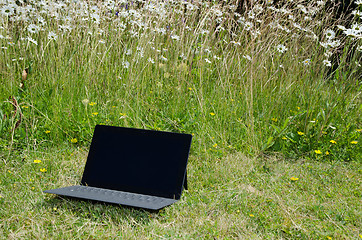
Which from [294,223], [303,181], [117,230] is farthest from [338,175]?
[117,230]

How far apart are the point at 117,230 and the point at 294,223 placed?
0.93m

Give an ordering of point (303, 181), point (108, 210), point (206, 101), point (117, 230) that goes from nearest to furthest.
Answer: point (117, 230), point (108, 210), point (303, 181), point (206, 101)

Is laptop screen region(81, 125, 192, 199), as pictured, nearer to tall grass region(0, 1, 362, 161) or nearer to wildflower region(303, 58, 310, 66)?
tall grass region(0, 1, 362, 161)

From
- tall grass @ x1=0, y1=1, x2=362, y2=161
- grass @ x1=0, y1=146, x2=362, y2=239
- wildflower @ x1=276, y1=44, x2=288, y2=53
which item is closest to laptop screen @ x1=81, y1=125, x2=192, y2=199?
grass @ x1=0, y1=146, x2=362, y2=239

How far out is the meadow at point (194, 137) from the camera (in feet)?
7.10

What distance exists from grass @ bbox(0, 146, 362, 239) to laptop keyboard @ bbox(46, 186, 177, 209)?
2.3 inches

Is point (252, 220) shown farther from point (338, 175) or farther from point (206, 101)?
point (206, 101)

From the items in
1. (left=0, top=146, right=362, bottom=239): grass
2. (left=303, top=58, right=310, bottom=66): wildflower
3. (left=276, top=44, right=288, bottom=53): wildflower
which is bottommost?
(left=0, top=146, right=362, bottom=239): grass

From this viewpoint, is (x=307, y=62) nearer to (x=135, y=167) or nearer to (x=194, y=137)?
(x=194, y=137)

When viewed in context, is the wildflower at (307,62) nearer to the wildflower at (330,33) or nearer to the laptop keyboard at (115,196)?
the wildflower at (330,33)

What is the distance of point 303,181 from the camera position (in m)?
2.80

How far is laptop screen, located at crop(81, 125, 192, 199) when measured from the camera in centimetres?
241

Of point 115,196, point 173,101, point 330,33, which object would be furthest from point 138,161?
point 330,33

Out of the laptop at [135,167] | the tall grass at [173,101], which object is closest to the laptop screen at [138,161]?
the laptop at [135,167]
